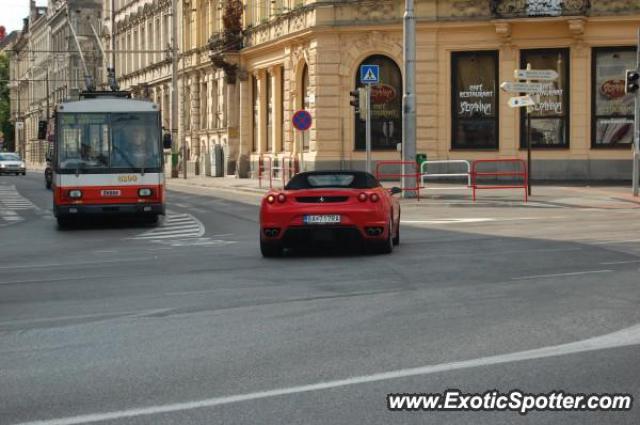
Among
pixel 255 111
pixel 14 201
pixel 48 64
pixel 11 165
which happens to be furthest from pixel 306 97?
pixel 48 64

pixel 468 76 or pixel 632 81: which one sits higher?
pixel 468 76

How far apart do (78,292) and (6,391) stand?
5782 millimetres

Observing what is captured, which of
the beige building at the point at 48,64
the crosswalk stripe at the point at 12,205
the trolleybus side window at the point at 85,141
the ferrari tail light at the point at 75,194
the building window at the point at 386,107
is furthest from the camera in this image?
the beige building at the point at 48,64

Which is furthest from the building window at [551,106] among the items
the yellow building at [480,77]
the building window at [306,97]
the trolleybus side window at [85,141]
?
the trolleybus side window at [85,141]

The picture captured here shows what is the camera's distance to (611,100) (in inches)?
1671

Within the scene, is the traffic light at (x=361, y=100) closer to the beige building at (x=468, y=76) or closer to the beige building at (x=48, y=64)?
the beige building at (x=468, y=76)

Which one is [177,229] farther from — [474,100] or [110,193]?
[474,100]

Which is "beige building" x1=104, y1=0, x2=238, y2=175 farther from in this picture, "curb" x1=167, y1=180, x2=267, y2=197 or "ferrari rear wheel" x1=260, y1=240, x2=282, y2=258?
"ferrari rear wheel" x1=260, y1=240, x2=282, y2=258

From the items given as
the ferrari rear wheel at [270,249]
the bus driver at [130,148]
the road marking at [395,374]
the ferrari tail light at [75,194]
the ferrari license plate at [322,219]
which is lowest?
the ferrari rear wheel at [270,249]

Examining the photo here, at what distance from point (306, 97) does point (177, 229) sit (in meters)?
23.2

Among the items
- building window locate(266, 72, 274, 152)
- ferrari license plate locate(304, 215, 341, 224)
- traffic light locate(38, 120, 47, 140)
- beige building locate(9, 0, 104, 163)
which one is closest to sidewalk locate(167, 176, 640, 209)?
traffic light locate(38, 120, 47, 140)

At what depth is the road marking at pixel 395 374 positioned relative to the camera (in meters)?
6.97

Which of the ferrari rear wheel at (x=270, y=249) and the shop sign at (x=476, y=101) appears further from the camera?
the shop sign at (x=476, y=101)

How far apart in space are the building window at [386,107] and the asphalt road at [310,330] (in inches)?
986
